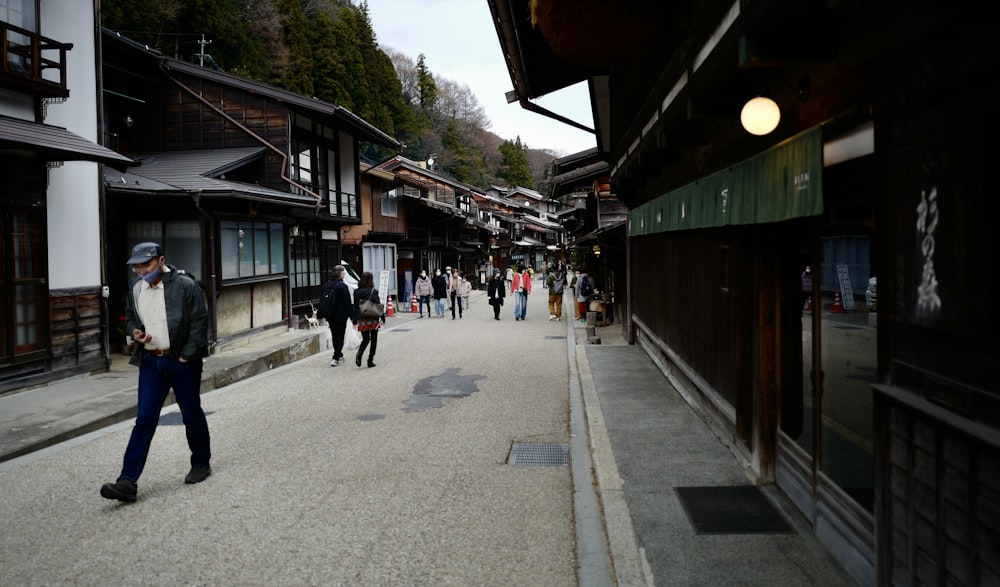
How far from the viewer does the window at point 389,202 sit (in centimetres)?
3394

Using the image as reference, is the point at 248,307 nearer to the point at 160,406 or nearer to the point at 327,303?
the point at 327,303

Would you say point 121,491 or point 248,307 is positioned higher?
point 248,307

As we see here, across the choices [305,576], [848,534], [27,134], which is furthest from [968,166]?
[27,134]

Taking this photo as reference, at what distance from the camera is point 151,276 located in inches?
242

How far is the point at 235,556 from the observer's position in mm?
4816

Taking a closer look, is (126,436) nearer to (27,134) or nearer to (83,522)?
(83,522)

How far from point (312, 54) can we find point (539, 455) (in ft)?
137

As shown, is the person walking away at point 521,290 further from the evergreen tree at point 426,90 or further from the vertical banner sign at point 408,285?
the evergreen tree at point 426,90

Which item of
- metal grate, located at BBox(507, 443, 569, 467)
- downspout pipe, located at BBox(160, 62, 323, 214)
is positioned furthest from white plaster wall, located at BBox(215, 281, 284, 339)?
metal grate, located at BBox(507, 443, 569, 467)

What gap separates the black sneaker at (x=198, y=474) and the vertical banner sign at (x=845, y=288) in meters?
5.60

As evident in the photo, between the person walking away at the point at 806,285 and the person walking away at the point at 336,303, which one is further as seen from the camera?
the person walking away at the point at 336,303

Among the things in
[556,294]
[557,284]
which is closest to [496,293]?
[556,294]

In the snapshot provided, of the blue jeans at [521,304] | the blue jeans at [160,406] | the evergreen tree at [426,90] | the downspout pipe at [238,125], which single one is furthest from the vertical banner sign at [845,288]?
the evergreen tree at [426,90]

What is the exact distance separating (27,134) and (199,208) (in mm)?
4868
